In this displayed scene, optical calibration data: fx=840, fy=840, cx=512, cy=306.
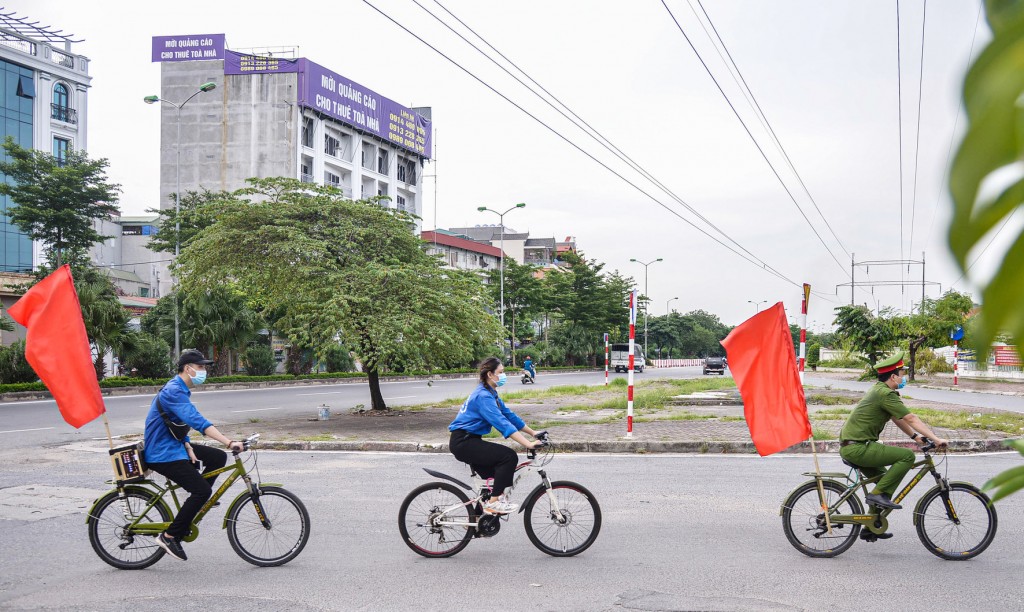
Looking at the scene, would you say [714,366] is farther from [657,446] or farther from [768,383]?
[768,383]

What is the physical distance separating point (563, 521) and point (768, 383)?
198 cm

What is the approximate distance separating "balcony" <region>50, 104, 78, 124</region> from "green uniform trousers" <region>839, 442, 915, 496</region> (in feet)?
179

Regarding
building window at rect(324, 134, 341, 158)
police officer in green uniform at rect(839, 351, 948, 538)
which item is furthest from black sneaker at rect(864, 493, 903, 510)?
building window at rect(324, 134, 341, 158)

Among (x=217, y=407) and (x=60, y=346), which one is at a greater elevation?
(x=60, y=346)

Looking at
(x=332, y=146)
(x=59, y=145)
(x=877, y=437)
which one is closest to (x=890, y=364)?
(x=877, y=437)

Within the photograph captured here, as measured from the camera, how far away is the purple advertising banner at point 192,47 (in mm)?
56281

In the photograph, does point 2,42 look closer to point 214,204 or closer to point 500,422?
point 214,204

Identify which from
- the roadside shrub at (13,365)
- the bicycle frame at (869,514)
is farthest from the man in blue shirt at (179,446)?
the roadside shrub at (13,365)

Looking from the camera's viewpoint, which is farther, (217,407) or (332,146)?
(332,146)

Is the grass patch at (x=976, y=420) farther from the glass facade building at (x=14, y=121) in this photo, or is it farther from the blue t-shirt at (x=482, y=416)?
the glass facade building at (x=14, y=121)

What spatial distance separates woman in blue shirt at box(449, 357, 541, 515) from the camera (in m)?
6.82

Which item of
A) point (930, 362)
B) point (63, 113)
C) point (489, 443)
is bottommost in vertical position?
point (930, 362)

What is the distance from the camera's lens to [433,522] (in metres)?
6.67

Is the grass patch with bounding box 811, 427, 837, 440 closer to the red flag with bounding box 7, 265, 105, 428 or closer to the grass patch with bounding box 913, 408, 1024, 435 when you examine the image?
the grass patch with bounding box 913, 408, 1024, 435
